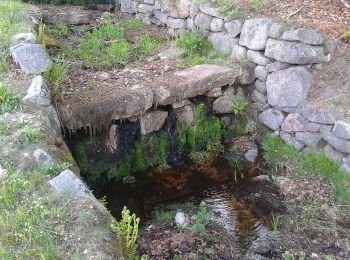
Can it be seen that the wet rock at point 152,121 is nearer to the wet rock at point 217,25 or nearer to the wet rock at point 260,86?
the wet rock at point 260,86

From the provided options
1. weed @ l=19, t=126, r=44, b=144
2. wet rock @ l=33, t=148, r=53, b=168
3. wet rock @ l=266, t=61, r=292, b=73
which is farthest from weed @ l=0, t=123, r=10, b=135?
wet rock @ l=266, t=61, r=292, b=73

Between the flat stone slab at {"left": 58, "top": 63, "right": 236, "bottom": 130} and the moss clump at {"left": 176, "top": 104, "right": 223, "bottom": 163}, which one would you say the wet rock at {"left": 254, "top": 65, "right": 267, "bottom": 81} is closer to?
the flat stone slab at {"left": 58, "top": 63, "right": 236, "bottom": 130}

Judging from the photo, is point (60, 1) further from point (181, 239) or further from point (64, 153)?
point (181, 239)

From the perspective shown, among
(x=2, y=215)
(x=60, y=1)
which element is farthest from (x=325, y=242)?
(x=60, y=1)

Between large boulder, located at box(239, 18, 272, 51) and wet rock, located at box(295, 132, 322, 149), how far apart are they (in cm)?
151

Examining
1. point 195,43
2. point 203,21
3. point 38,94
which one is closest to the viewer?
point 38,94

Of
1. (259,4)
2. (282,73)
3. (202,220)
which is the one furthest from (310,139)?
(259,4)

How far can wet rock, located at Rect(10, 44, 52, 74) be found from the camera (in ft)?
18.2

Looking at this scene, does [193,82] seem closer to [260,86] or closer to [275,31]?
[260,86]

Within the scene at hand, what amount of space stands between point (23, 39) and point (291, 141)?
421cm

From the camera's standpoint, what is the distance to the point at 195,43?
7645 millimetres

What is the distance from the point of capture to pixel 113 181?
6438mm

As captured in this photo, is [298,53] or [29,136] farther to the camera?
[298,53]

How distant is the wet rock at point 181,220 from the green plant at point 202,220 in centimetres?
12
